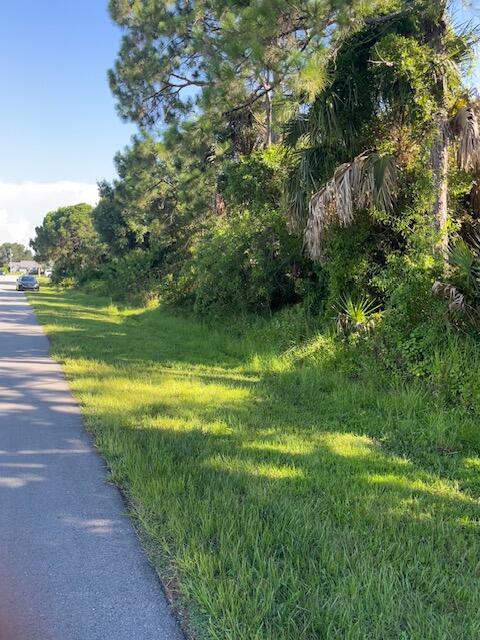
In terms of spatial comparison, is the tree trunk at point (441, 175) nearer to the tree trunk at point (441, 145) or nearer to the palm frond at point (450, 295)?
the tree trunk at point (441, 145)

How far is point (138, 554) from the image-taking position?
11.5ft

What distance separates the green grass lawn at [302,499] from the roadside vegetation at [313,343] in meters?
0.02

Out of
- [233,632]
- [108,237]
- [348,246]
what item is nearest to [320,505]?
[233,632]

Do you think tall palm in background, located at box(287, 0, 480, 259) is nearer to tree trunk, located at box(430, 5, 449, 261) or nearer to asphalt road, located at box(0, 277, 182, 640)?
tree trunk, located at box(430, 5, 449, 261)

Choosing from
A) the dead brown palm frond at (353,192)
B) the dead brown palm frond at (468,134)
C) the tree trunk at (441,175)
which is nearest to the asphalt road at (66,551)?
the dead brown palm frond at (353,192)

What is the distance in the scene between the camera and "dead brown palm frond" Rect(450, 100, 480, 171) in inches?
344

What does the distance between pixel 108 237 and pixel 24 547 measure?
3660 cm

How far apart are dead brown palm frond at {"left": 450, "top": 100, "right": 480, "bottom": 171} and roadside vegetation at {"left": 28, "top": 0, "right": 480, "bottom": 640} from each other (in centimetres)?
5

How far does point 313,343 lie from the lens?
33.6ft

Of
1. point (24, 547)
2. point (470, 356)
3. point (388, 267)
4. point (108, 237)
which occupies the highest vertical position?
point (108, 237)

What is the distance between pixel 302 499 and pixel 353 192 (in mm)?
6316

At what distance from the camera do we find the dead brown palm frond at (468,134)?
344 inches

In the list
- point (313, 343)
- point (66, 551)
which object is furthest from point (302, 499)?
point (313, 343)

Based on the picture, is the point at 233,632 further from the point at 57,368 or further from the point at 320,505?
the point at 57,368
